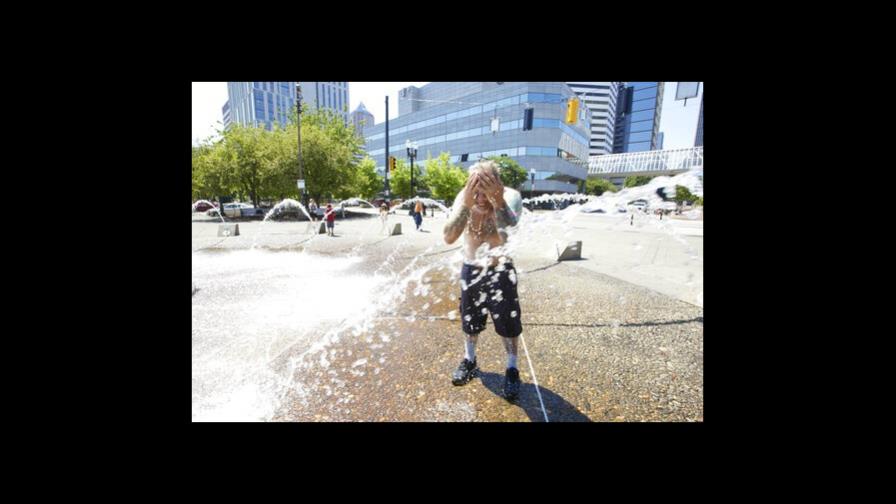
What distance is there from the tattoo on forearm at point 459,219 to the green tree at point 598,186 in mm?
62777

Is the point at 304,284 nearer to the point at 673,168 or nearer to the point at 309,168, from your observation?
the point at 309,168

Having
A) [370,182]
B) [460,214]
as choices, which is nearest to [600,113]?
[370,182]

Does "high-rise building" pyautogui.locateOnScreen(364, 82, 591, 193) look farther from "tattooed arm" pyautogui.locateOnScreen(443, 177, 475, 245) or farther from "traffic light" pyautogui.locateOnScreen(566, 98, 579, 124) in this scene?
"tattooed arm" pyautogui.locateOnScreen(443, 177, 475, 245)

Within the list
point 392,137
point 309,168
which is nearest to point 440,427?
point 309,168

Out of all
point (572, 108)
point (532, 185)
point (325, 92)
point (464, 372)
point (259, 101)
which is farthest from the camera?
point (259, 101)

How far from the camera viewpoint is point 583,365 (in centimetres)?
326

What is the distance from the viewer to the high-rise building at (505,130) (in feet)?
136

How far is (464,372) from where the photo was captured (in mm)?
2967

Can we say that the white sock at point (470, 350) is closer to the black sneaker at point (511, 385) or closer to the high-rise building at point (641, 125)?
the black sneaker at point (511, 385)

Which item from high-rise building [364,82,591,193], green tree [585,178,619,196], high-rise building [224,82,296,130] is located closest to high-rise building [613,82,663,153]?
green tree [585,178,619,196]

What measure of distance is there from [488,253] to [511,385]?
1.11 metres

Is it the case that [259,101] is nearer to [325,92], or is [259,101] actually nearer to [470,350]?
[325,92]

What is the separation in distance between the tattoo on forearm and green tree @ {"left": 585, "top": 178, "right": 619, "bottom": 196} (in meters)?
62.8
